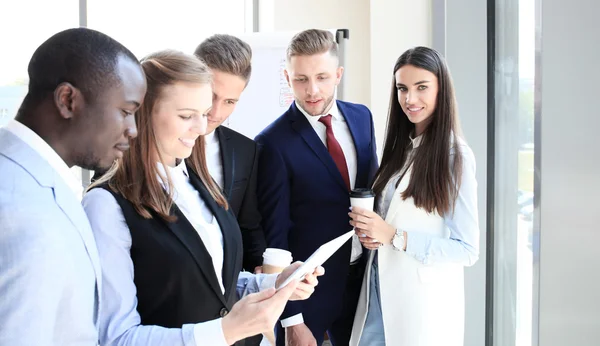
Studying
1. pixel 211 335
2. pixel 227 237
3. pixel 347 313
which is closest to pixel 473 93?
pixel 347 313

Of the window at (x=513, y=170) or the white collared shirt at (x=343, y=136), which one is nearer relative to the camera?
the white collared shirt at (x=343, y=136)

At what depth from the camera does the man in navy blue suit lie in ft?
6.98

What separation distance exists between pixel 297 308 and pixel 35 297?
138cm

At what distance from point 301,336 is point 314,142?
722 millimetres

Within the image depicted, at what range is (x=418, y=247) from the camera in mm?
1971

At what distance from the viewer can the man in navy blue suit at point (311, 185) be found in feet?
6.98

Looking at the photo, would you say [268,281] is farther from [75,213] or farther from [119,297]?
[75,213]

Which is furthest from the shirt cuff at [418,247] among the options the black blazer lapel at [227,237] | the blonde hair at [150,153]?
the blonde hair at [150,153]

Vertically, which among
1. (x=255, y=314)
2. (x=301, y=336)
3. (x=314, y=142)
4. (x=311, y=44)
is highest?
(x=311, y=44)

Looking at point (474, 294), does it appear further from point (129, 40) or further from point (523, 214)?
point (129, 40)

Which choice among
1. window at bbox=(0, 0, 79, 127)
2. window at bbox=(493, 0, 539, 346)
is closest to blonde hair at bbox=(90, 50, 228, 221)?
window at bbox=(493, 0, 539, 346)

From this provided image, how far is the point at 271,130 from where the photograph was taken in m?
2.21

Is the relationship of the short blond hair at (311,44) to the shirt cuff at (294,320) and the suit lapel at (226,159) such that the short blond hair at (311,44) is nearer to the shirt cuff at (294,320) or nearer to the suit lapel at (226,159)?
the suit lapel at (226,159)

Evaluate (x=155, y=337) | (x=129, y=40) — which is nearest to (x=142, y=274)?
(x=155, y=337)
